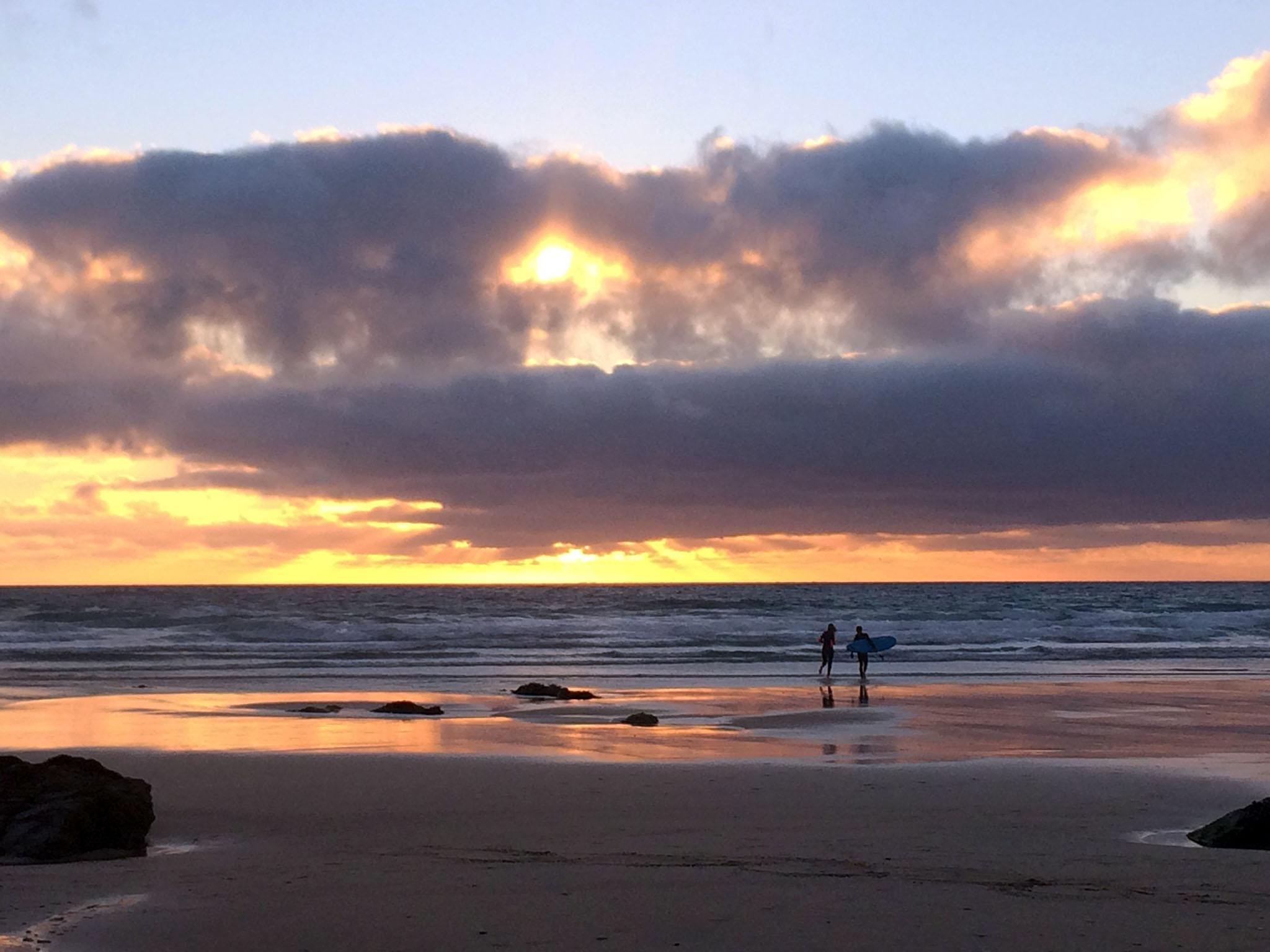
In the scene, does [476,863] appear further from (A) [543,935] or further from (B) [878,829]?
(B) [878,829]

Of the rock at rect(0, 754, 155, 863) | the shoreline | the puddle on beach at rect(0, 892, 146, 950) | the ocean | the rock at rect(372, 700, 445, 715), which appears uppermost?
the rock at rect(0, 754, 155, 863)

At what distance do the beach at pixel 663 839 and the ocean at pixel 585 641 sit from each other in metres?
12.8

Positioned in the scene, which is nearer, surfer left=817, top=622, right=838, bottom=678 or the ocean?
surfer left=817, top=622, right=838, bottom=678

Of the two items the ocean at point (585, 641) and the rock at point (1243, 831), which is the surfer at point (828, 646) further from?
the rock at point (1243, 831)

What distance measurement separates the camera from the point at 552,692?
→ 2783 cm

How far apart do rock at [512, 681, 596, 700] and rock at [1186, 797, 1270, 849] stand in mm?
17679

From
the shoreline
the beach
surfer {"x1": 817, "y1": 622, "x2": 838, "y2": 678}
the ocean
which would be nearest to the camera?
the shoreline

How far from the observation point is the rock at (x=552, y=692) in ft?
90.8

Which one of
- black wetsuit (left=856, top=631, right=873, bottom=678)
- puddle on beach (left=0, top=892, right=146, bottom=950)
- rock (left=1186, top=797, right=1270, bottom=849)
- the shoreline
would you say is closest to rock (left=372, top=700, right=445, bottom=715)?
the shoreline

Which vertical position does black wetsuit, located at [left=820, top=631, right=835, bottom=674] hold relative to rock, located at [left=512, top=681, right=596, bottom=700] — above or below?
above

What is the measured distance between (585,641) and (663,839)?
47.5 m

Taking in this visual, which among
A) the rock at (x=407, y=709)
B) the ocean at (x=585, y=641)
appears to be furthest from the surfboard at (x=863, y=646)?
the rock at (x=407, y=709)

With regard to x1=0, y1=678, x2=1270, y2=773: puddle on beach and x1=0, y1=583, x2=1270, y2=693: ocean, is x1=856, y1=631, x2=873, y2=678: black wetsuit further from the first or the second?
x1=0, y1=678, x2=1270, y2=773: puddle on beach

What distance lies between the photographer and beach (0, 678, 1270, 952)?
26.7ft
